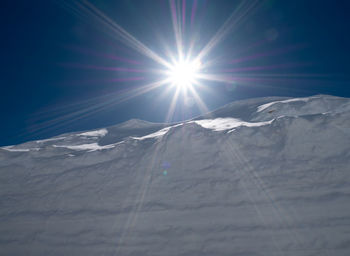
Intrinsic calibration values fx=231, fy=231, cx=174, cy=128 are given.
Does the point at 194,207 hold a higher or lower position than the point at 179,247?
higher

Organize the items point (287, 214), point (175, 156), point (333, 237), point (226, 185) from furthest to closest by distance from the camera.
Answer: point (175, 156) < point (226, 185) < point (287, 214) < point (333, 237)

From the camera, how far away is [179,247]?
6195mm

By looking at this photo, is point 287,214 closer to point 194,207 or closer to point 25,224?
point 194,207

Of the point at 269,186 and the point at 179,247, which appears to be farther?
the point at 269,186

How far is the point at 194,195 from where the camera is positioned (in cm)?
746

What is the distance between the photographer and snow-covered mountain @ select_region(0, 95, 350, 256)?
19.7 feet

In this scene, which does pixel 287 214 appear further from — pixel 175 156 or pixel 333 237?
pixel 175 156

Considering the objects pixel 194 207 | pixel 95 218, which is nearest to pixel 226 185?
pixel 194 207

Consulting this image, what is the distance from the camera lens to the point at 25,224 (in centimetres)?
841

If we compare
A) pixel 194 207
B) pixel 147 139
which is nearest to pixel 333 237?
pixel 194 207

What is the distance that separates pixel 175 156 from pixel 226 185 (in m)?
2.62

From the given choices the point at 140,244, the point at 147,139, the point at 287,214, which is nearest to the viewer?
the point at 287,214

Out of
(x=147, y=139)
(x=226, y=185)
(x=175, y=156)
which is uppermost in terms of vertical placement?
(x=147, y=139)

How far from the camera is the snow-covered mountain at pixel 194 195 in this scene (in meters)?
6.01
